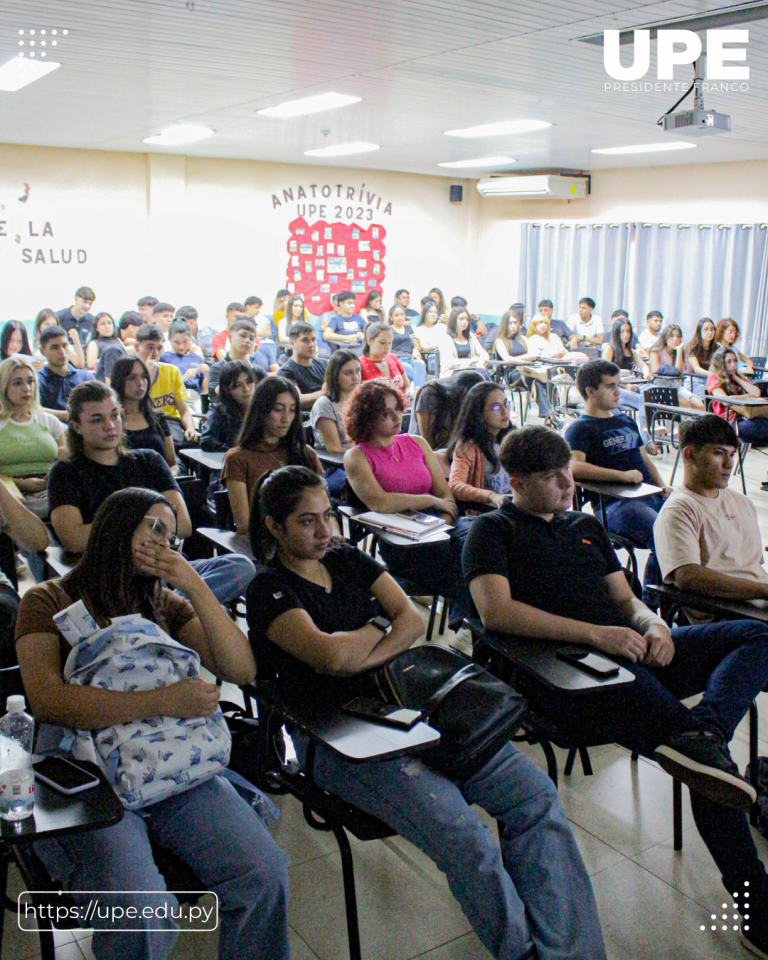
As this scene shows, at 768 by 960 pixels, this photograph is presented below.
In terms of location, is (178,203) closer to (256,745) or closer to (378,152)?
(378,152)

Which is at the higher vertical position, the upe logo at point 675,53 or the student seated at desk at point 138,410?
the upe logo at point 675,53

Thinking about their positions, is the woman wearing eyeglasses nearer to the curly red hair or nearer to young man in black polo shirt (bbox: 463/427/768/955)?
the curly red hair

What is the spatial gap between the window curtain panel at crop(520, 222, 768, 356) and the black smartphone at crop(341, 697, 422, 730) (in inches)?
375

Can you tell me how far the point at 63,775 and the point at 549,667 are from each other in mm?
1108

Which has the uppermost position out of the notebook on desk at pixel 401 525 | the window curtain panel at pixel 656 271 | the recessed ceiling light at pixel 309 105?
the recessed ceiling light at pixel 309 105

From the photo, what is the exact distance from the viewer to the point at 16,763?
1.70m

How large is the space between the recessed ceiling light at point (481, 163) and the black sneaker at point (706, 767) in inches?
361

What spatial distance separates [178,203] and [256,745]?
9641 mm

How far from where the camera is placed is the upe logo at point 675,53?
14.1 feet

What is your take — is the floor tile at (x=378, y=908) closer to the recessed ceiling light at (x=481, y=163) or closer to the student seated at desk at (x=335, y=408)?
the student seated at desk at (x=335, y=408)

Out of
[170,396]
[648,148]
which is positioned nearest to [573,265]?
[648,148]

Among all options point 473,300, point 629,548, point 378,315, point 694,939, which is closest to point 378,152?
point 378,315

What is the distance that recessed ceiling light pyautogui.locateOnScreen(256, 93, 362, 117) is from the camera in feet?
20.8

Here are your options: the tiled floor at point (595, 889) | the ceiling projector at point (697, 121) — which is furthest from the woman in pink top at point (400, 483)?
the ceiling projector at point (697, 121)
